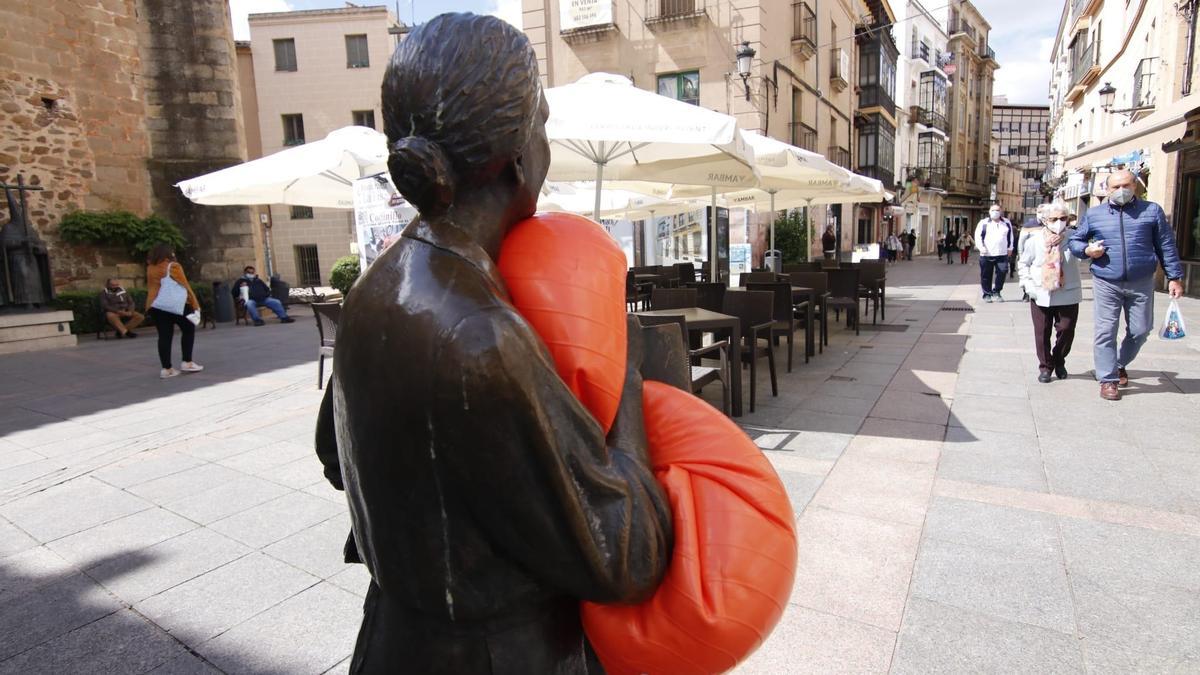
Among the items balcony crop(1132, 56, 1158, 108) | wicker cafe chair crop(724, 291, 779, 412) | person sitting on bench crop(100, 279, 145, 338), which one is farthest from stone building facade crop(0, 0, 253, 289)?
balcony crop(1132, 56, 1158, 108)

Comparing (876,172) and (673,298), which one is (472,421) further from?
(876,172)

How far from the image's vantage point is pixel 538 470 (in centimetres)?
63

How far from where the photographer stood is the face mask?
491 cm

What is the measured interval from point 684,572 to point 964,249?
30.2 meters

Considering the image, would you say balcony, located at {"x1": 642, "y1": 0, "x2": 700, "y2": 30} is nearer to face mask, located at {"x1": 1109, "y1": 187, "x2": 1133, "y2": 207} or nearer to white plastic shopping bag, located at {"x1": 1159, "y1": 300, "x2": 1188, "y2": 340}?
face mask, located at {"x1": 1109, "y1": 187, "x2": 1133, "y2": 207}

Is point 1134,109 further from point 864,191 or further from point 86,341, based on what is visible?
point 86,341

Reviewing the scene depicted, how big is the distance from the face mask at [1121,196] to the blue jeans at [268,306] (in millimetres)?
13309

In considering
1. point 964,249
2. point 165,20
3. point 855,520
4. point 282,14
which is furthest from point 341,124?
point 855,520

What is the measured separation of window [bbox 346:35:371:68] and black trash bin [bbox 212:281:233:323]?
18959mm

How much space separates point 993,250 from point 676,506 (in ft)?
45.9

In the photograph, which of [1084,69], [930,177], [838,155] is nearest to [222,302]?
[838,155]

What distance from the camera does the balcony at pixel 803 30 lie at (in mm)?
19158

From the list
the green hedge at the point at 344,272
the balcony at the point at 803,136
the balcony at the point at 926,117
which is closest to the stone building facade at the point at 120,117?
the green hedge at the point at 344,272

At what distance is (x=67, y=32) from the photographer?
12.1m
